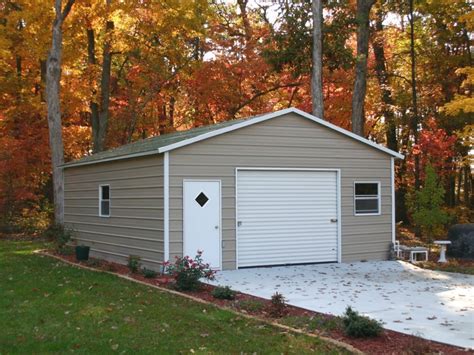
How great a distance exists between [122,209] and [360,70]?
11.1 m

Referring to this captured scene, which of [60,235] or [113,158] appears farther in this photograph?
[60,235]

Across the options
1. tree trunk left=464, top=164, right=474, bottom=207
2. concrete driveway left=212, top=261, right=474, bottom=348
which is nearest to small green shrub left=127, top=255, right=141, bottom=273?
concrete driveway left=212, top=261, right=474, bottom=348

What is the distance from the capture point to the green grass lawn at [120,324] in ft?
19.8

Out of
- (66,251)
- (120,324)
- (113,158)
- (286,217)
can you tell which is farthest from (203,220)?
(66,251)

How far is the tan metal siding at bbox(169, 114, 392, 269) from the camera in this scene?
11.9 meters

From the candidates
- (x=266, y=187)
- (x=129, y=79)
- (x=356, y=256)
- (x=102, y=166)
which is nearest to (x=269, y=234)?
(x=266, y=187)

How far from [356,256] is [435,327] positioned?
23.3 feet

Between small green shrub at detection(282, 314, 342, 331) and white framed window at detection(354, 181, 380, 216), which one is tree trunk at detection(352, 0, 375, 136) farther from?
small green shrub at detection(282, 314, 342, 331)

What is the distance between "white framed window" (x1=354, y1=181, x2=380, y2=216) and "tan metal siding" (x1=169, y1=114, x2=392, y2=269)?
0.13m

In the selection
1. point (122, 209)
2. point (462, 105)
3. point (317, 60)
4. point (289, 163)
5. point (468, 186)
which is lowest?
point (122, 209)

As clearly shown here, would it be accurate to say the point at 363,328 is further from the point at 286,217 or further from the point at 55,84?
the point at 55,84

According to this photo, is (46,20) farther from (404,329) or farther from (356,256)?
(404,329)

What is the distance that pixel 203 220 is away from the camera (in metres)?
12.0

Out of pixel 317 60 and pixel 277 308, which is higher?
pixel 317 60
